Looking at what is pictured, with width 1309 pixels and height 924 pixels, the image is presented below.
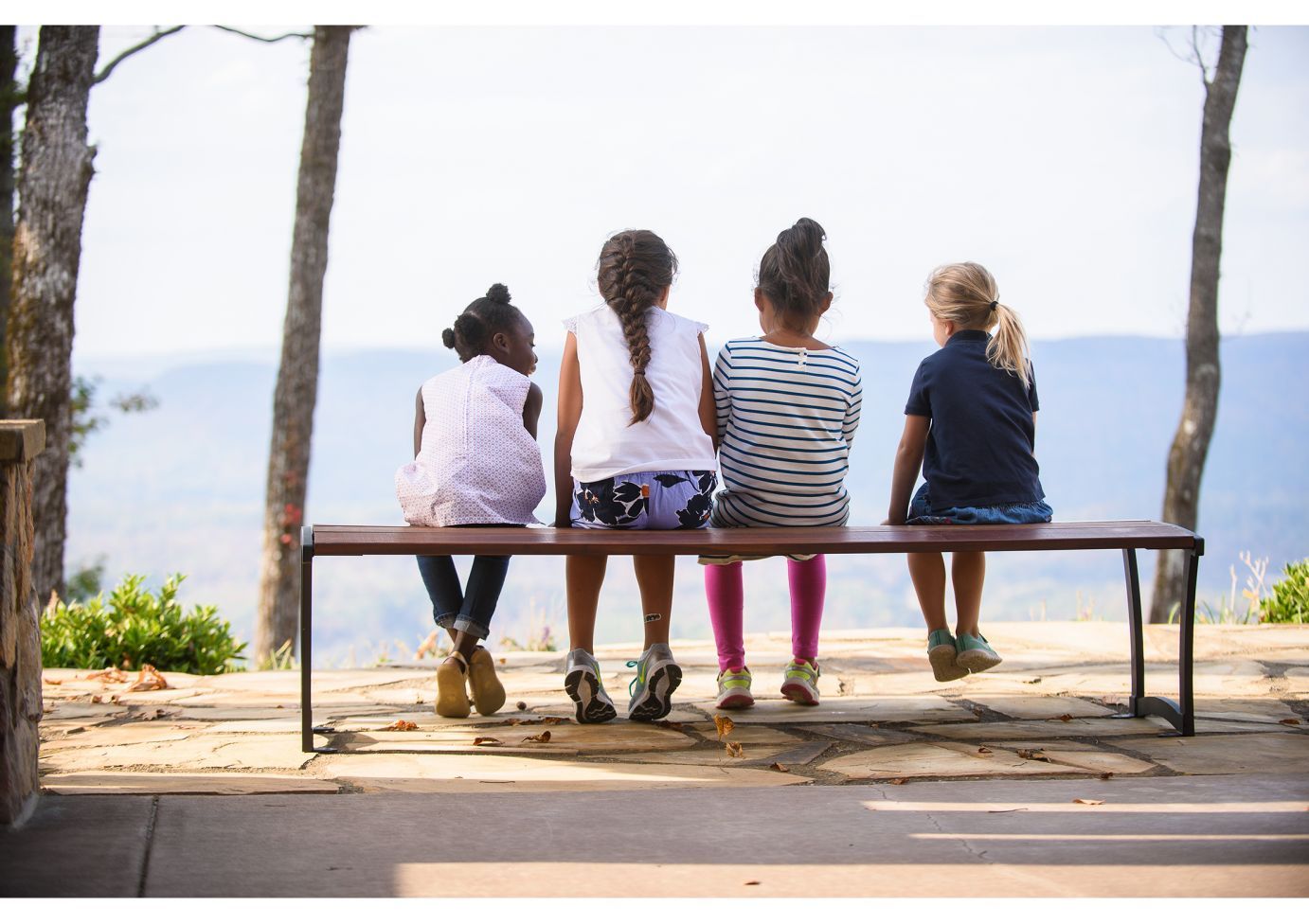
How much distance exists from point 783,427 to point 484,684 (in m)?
1.17

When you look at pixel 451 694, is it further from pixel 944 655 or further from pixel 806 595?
pixel 944 655

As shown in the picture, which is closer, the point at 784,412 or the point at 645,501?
the point at 645,501

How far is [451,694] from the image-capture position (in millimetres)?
3900

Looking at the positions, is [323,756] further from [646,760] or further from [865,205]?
[865,205]

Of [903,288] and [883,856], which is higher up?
[903,288]

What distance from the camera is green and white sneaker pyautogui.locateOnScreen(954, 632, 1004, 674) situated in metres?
3.82

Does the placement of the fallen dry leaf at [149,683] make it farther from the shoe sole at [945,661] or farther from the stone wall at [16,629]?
the shoe sole at [945,661]

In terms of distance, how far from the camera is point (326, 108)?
7863 millimetres

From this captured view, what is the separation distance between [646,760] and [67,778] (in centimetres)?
143

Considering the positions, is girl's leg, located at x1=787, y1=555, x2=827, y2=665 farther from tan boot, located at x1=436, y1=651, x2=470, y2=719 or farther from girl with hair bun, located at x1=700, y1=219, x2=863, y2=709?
tan boot, located at x1=436, y1=651, x2=470, y2=719

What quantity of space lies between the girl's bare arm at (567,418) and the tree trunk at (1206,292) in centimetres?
591

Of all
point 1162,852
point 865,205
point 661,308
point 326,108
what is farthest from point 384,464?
point 1162,852

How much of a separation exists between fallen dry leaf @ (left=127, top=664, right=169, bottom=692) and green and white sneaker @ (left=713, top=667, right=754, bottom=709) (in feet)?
6.91

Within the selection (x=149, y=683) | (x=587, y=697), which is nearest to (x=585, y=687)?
(x=587, y=697)
